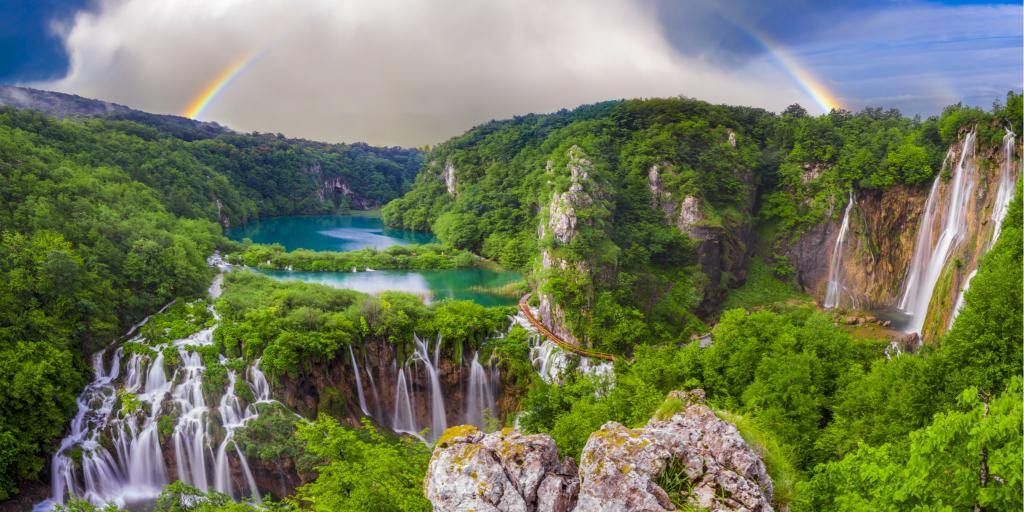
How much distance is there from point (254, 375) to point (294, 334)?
2667mm

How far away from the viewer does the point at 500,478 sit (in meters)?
8.23

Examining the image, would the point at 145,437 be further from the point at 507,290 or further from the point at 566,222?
the point at 507,290

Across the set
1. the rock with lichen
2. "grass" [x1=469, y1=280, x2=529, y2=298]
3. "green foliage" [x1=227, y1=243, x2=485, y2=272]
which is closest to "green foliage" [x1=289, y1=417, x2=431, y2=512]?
the rock with lichen

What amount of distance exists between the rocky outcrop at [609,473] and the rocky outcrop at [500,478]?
15mm

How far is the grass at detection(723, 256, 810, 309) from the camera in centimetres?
4556

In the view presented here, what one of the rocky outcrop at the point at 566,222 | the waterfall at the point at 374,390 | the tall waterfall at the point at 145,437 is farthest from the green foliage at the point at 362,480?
the rocky outcrop at the point at 566,222

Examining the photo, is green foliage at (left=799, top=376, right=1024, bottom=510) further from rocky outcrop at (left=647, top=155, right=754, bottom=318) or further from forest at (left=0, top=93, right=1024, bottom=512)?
rocky outcrop at (left=647, top=155, right=754, bottom=318)

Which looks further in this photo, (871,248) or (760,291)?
(760,291)

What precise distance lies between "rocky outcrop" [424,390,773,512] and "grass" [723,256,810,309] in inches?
1544

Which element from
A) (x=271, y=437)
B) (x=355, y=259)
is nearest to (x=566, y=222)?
(x=271, y=437)

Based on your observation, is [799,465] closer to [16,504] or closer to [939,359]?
[939,359]

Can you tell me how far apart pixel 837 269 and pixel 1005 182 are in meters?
17.7

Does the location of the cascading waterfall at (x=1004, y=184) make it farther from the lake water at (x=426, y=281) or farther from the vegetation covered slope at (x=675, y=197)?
the lake water at (x=426, y=281)

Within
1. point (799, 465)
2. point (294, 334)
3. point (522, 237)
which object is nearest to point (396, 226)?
point (522, 237)
